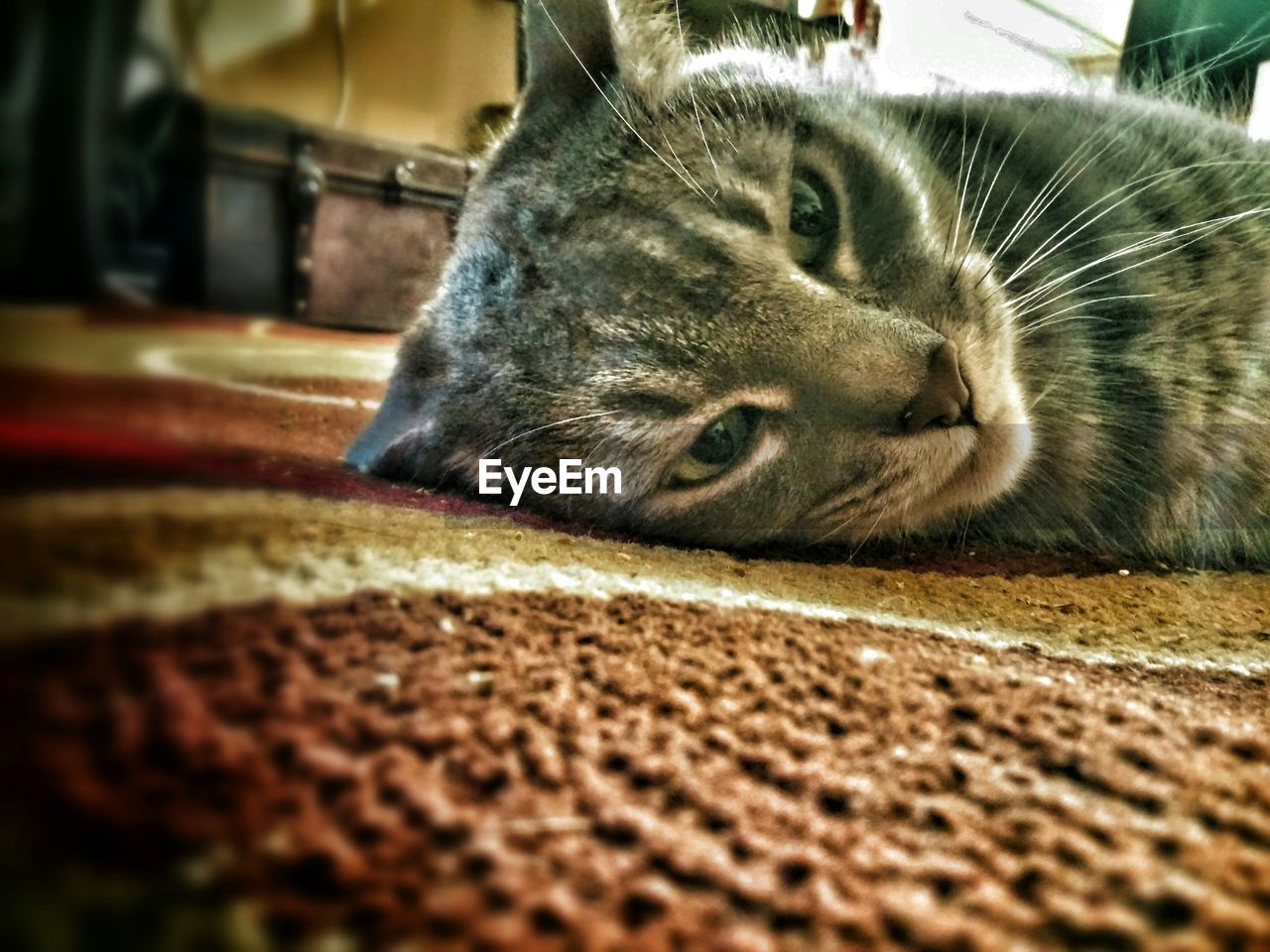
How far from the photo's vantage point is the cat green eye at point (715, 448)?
84 cm

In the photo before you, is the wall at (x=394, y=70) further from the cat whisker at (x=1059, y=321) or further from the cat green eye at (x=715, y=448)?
the cat whisker at (x=1059, y=321)

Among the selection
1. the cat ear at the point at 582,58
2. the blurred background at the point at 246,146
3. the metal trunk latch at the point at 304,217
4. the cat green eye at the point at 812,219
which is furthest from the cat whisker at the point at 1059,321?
the metal trunk latch at the point at 304,217

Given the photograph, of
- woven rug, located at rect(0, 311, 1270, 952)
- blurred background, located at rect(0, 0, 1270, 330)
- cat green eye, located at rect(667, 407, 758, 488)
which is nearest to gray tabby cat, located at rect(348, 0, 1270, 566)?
cat green eye, located at rect(667, 407, 758, 488)

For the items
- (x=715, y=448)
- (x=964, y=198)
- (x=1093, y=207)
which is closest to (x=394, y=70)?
(x=715, y=448)

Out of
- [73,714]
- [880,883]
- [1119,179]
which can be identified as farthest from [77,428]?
[1119,179]

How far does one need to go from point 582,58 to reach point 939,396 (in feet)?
1.66

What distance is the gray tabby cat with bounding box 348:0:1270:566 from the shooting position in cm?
80

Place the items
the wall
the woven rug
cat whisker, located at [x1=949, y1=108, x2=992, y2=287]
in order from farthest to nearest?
cat whisker, located at [x1=949, y1=108, x2=992, y2=287]
the wall
the woven rug

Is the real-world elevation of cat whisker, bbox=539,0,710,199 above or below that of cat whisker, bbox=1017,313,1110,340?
above

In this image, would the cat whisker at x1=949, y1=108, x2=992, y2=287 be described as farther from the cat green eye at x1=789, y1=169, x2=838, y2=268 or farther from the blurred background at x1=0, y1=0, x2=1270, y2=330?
the blurred background at x1=0, y1=0, x2=1270, y2=330

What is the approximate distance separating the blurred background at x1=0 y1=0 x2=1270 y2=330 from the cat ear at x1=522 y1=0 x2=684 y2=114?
69mm

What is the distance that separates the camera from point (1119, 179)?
42.0 inches

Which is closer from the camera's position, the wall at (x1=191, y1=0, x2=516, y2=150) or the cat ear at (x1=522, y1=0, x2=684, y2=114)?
the wall at (x1=191, y1=0, x2=516, y2=150)

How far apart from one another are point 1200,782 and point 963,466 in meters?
0.47
